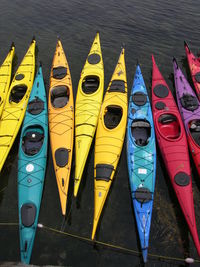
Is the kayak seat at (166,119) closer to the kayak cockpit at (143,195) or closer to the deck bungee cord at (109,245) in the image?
the kayak cockpit at (143,195)

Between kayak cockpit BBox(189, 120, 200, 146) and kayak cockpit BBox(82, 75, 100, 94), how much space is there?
19.0 feet

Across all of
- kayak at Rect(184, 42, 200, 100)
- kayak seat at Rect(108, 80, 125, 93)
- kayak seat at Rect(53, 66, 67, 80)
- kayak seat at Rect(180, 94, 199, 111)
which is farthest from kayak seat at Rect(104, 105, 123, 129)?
kayak at Rect(184, 42, 200, 100)

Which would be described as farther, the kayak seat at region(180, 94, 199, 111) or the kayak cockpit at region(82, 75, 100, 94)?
the kayak cockpit at region(82, 75, 100, 94)

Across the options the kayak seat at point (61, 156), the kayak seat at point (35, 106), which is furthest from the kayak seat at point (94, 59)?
the kayak seat at point (61, 156)

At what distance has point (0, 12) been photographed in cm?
2188

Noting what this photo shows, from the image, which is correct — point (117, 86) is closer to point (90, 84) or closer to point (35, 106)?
point (90, 84)

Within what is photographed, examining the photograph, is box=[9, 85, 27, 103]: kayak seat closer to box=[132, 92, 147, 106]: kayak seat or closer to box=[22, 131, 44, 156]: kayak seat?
box=[22, 131, 44, 156]: kayak seat

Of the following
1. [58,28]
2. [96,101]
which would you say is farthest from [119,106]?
[58,28]

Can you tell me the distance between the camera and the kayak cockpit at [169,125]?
465 inches

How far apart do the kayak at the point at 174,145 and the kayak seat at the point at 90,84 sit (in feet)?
11.4

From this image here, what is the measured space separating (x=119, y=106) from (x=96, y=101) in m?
1.32

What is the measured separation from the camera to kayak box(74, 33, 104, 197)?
10.6 metres

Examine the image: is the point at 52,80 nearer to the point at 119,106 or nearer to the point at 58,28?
the point at 119,106

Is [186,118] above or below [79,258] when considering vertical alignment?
above
